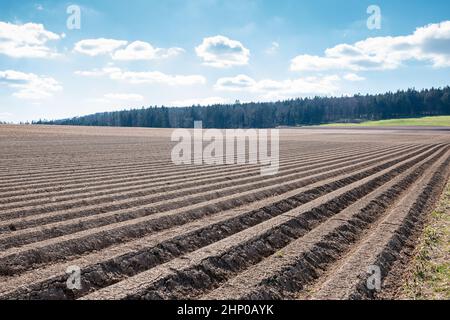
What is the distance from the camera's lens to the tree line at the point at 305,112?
127 metres

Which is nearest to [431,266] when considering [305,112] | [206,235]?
[206,235]

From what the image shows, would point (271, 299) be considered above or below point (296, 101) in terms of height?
below

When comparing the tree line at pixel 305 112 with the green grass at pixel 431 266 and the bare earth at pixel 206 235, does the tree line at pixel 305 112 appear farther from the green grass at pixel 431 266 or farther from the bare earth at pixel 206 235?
the green grass at pixel 431 266

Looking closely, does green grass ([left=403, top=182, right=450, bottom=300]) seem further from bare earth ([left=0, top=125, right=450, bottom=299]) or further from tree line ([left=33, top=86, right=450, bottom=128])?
tree line ([left=33, top=86, right=450, bottom=128])

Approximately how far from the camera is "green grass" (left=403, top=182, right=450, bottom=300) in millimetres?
5008

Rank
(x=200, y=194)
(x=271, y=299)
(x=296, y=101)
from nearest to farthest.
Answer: (x=271, y=299)
(x=200, y=194)
(x=296, y=101)

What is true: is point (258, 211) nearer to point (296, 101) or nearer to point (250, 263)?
point (250, 263)

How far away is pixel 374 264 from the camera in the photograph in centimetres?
572

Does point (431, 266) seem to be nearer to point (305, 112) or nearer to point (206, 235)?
point (206, 235)

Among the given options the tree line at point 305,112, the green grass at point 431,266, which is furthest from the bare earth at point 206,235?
the tree line at point 305,112

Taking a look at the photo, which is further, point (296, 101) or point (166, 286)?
point (296, 101)

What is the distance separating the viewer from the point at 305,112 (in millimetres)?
131250
